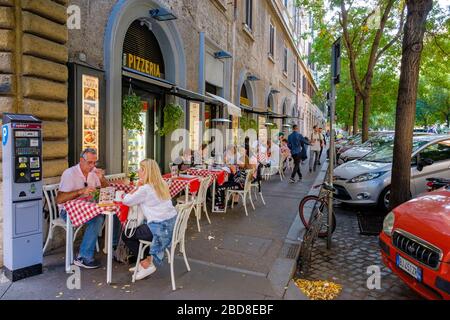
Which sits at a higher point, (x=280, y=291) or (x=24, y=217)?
(x=24, y=217)

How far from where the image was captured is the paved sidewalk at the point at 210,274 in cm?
379

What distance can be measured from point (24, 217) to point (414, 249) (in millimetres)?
4051

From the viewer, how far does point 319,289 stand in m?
4.06

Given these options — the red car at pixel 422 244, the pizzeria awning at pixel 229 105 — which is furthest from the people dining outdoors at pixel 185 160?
the red car at pixel 422 244

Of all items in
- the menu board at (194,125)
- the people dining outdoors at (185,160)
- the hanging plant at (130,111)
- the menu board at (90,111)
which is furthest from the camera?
the menu board at (194,125)

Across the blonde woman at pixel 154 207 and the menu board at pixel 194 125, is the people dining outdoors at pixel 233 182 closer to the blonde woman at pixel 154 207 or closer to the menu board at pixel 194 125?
the menu board at pixel 194 125

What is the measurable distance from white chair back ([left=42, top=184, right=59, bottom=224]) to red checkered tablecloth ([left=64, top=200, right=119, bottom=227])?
60cm

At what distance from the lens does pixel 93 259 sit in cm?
449

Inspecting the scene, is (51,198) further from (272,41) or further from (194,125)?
(272,41)

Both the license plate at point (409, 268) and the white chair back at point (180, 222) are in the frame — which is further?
the white chair back at point (180, 222)

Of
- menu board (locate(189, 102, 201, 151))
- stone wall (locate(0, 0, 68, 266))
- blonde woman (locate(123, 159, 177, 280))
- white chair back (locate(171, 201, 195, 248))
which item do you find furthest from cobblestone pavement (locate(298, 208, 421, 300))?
menu board (locate(189, 102, 201, 151))

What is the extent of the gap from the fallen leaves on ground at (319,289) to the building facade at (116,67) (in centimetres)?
352

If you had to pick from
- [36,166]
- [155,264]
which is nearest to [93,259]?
[155,264]

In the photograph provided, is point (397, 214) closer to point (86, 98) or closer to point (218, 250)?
point (218, 250)
